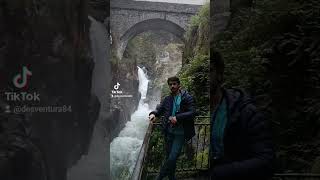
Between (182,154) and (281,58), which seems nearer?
(281,58)

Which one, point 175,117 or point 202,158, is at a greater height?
point 175,117

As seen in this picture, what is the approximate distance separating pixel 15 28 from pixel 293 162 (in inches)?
90.6

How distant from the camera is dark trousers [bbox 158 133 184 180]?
3.02m

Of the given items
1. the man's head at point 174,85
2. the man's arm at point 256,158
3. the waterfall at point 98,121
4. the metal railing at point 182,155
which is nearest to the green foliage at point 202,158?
→ the metal railing at point 182,155

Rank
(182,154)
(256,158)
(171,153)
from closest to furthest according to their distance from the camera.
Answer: (256,158), (171,153), (182,154)

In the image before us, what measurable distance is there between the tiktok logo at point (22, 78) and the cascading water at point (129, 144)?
910 millimetres

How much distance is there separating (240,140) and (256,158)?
0.15m

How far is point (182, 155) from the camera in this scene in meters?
3.18

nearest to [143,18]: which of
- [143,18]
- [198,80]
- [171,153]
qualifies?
[143,18]

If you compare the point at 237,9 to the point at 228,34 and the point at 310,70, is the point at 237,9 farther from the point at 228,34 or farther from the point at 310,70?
the point at 310,70

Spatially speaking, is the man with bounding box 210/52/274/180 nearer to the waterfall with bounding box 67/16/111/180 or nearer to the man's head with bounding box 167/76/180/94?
the man's head with bounding box 167/76/180/94

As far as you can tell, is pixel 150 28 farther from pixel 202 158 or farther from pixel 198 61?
pixel 202 158

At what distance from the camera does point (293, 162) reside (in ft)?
8.65

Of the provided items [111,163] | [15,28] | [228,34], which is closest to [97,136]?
[111,163]
